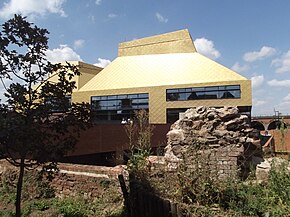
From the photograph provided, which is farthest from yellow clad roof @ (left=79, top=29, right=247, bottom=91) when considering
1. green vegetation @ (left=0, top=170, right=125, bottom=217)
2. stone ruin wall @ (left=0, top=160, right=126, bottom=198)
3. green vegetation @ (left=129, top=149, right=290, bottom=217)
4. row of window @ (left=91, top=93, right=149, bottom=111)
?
green vegetation @ (left=129, top=149, right=290, bottom=217)

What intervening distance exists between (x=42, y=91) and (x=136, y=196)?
257cm

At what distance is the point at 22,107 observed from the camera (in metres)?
4.70

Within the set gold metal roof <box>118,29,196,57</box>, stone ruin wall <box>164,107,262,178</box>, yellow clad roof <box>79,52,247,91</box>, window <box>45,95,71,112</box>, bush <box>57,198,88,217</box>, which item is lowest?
bush <box>57,198,88,217</box>

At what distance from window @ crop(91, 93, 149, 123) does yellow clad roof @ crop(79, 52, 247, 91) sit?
1605mm

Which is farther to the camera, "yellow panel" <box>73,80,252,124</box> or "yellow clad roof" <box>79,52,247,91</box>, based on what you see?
"yellow clad roof" <box>79,52,247,91</box>

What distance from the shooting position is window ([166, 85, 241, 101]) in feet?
120

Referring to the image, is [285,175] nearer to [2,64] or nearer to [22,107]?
[22,107]

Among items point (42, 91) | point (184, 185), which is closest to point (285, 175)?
point (184, 185)

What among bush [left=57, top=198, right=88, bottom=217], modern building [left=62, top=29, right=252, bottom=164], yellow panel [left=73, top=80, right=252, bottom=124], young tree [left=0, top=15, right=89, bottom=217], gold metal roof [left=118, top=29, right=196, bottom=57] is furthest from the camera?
gold metal roof [left=118, top=29, right=196, bottom=57]

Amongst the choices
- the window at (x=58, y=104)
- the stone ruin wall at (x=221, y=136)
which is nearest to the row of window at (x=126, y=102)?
the stone ruin wall at (x=221, y=136)

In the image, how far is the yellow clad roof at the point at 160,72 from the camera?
130 ft

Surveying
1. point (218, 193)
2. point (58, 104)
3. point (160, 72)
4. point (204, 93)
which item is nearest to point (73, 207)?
point (58, 104)

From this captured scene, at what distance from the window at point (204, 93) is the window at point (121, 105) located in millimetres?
3689

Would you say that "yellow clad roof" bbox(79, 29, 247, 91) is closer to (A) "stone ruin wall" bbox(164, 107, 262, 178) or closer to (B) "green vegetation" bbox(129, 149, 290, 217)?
(A) "stone ruin wall" bbox(164, 107, 262, 178)
